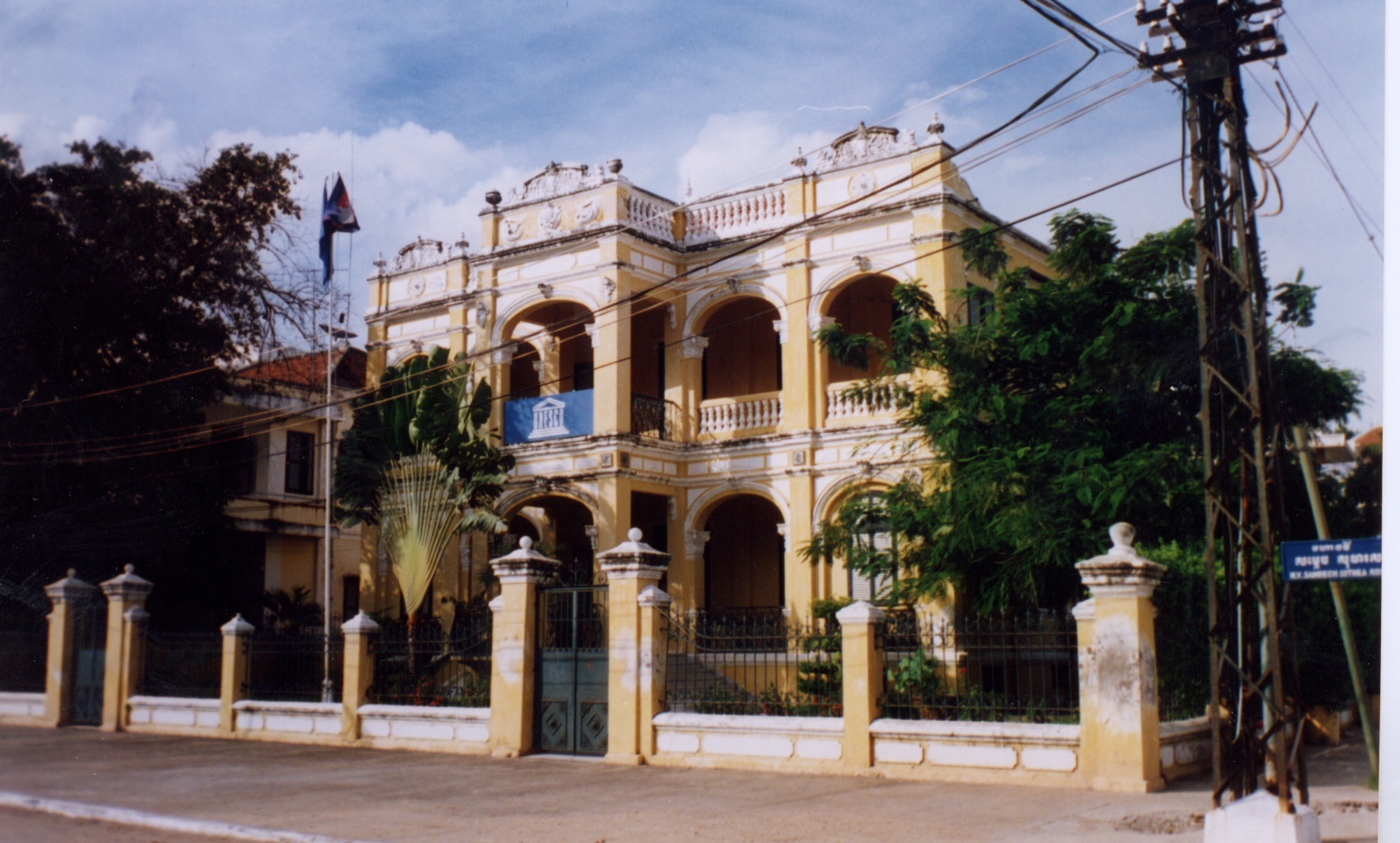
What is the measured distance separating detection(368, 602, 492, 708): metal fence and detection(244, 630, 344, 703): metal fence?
2.99 ft

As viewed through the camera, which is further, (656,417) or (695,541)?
(656,417)

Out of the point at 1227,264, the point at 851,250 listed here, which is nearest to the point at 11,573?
the point at 851,250

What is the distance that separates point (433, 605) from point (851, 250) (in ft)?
28.4

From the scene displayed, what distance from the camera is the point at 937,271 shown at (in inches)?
653

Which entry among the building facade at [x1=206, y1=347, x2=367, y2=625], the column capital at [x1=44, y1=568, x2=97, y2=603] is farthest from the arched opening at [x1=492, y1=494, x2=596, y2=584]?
the column capital at [x1=44, y1=568, x2=97, y2=603]

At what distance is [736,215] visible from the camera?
62.4 feet

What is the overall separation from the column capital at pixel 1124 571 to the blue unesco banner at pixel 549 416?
10450 millimetres

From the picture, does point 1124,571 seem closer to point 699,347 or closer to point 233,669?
point 699,347

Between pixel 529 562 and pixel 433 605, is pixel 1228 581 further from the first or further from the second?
pixel 433 605

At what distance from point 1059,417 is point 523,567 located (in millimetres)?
5995

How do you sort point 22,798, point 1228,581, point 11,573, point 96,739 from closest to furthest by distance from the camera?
point 1228,581 → point 22,798 → point 96,739 → point 11,573

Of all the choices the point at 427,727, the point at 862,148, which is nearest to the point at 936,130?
the point at 862,148

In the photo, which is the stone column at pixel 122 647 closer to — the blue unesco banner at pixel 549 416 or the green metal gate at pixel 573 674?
the blue unesco banner at pixel 549 416

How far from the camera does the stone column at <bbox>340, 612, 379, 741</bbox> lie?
13602 mm
